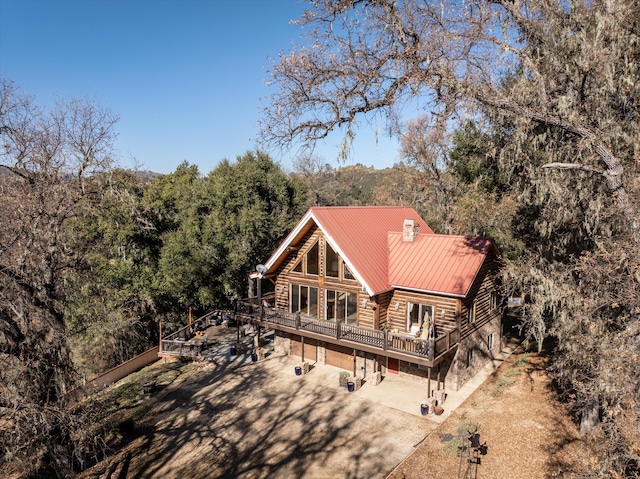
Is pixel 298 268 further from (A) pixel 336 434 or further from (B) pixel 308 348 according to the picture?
(A) pixel 336 434

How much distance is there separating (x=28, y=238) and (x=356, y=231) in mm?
12597

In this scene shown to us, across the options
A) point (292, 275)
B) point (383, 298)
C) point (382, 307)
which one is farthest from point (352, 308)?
point (292, 275)

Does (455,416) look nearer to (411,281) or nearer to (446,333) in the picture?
(446,333)

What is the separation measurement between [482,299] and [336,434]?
29.4 feet

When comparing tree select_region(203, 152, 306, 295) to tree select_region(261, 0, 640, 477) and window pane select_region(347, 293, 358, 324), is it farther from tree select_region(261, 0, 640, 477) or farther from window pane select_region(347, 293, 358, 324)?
tree select_region(261, 0, 640, 477)

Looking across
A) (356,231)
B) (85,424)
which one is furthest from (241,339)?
(85,424)

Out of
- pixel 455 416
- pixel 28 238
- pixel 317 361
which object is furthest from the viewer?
pixel 317 361

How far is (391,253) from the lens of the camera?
1884cm

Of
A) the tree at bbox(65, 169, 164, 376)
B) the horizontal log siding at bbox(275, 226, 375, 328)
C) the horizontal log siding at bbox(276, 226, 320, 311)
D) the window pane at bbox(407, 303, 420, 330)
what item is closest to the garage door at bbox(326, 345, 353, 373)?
the horizontal log siding at bbox(275, 226, 375, 328)

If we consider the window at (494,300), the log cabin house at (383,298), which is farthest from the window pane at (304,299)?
the window at (494,300)

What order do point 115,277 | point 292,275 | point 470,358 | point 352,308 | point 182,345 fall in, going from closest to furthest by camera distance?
point 470,358
point 352,308
point 292,275
point 182,345
point 115,277

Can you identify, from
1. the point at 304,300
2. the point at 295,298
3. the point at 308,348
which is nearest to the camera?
the point at 304,300

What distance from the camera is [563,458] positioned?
1191 centimetres

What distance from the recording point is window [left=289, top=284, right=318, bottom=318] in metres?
19.0
